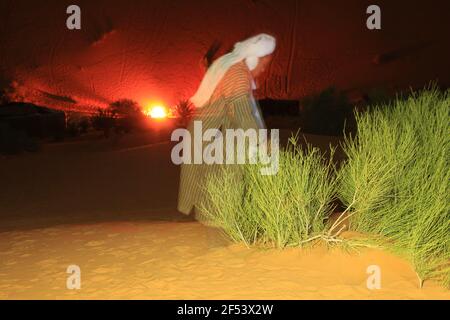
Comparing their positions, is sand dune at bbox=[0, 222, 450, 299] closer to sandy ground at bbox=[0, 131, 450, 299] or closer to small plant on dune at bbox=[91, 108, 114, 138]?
sandy ground at bbox=[0, 131, 450, 299]

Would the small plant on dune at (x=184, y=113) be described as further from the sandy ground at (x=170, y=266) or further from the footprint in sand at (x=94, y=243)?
the footprint in sand at (x=94, y=243)

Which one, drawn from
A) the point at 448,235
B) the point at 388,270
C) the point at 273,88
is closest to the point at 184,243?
the point at 388,270

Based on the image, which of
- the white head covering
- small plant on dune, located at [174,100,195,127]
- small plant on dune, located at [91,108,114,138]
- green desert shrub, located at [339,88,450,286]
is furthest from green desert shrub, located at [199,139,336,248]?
small plant on dune, located at [91,108,114,138]

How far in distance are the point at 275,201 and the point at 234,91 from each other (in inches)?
42.5

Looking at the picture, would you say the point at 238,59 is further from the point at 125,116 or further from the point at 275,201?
the point at 125,116

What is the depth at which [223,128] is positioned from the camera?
510cm

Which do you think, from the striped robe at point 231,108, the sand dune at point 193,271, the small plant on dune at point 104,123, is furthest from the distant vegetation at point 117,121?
the striped robe at point 231,108

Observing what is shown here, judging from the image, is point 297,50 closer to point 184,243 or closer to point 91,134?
point 91,134

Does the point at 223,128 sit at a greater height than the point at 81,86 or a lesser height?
lesser

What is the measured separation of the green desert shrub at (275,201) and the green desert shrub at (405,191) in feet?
1.02

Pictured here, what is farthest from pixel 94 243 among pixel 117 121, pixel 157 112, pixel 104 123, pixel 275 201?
pixel 157 112

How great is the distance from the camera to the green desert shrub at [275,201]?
4711mm

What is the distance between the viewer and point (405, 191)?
4820 millimetres

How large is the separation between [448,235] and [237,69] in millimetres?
2343
